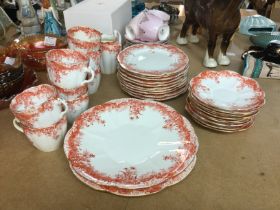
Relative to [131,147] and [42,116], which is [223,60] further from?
[42,116]

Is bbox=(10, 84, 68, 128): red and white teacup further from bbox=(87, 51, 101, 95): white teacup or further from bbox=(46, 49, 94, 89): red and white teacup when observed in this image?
bbox=(87, 51, 101, 95): white teacup

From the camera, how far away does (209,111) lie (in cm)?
67

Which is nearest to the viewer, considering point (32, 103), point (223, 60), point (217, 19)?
point (32, 103)

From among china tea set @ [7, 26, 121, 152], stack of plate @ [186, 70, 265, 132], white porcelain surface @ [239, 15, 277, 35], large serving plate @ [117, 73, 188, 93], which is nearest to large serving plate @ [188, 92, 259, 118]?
stack of plate @ [186, 70, 265, 132]

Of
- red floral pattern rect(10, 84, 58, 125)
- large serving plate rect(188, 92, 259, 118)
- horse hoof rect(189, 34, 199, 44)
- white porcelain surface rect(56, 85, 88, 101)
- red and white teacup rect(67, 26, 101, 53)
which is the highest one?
red and white teacup rect(67, 26, 101, 53)

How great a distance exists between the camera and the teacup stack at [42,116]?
570 mm

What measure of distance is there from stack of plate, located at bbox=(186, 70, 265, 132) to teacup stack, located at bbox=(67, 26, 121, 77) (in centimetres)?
28

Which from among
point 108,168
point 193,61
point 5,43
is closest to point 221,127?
point 108,168

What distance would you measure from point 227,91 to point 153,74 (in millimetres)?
208

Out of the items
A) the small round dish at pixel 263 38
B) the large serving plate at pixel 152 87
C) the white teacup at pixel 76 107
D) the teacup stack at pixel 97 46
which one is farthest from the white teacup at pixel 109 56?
the small round dish at pixel 263 38

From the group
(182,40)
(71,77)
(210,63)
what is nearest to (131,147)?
(71,77)

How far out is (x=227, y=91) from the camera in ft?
2.51

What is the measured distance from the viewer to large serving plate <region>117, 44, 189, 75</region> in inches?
32.1

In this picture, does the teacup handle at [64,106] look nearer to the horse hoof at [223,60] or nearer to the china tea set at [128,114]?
the china tea set at [128,114]
